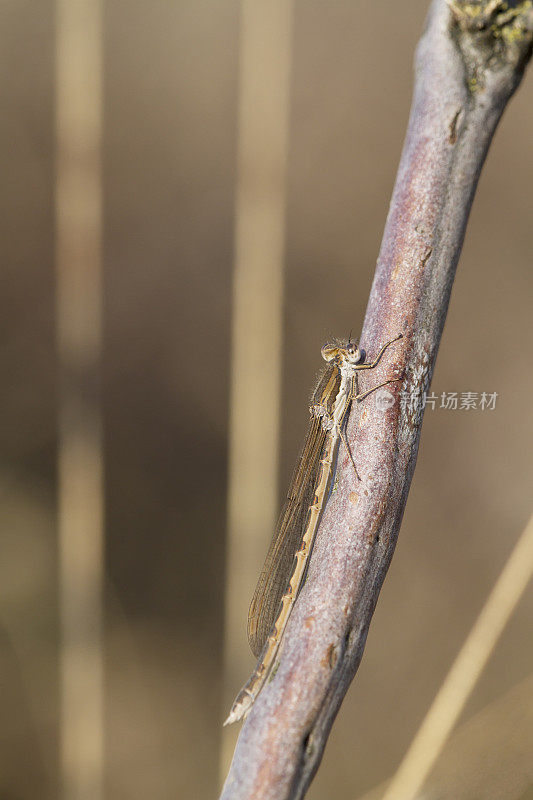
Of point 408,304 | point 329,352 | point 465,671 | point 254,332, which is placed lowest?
point 465,671

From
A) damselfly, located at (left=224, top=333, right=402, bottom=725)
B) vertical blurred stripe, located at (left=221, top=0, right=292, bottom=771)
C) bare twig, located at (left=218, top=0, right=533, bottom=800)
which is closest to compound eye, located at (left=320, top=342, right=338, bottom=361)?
damselfly, located at (left=224, top=333, right=402, bottom=725)

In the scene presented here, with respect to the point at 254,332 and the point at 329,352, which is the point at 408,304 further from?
the point at 254,332

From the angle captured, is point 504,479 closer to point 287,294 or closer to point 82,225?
point 287,294

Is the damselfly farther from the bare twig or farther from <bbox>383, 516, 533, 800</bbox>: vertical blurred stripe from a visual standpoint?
<bbox>383, 516, 533, 800</bbox>: vertical blurred stripe

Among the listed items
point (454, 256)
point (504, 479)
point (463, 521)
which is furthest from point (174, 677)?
point (454, 256)

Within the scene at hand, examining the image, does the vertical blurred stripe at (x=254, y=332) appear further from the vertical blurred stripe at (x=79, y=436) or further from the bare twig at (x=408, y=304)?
the bare twig at (x=408, y=304)

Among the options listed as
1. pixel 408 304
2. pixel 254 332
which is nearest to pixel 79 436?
pixel 254 332
